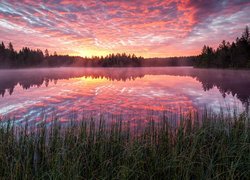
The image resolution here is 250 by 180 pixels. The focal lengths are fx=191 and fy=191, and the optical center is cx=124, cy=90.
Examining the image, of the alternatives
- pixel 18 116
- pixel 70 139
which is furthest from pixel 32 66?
pixel 70 139

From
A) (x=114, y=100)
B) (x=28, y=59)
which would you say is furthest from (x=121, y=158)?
(x=28, y=59)

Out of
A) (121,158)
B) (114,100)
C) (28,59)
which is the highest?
(28,59)

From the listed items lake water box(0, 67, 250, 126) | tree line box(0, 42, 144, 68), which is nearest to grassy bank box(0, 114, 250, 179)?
lake water box(0, 67, 250, 126)

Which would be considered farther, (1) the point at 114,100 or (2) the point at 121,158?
(1) the point at 114,100

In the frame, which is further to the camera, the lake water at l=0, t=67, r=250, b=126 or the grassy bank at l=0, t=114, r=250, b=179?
the lake water at l=0, t=67, r=250, b=126

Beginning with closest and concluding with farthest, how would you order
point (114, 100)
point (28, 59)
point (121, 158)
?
point (121, 158) → point (114, 100) → point (28, 59)

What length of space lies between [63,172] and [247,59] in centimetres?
9150

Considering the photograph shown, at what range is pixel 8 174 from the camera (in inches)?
210

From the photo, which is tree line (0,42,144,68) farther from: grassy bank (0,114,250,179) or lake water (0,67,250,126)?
grassy bank (0,114,250,179)

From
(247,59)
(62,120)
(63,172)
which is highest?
(247,59)

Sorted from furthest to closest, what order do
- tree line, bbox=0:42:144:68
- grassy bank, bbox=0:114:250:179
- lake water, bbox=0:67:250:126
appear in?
tree line, bbox=0:42:144:68 → lake water, bbox=0:67:250:126 → grassy bank, bbox=0:114:250:179

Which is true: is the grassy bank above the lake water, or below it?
above

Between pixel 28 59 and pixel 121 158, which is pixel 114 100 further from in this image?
pixel 28 59

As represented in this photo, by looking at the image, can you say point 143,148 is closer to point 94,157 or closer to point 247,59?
point 94,157
